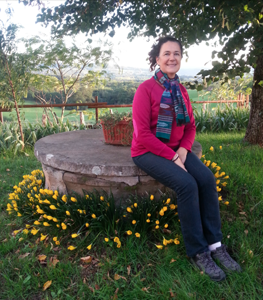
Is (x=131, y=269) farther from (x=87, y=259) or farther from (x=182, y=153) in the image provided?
(x=182, y=153)

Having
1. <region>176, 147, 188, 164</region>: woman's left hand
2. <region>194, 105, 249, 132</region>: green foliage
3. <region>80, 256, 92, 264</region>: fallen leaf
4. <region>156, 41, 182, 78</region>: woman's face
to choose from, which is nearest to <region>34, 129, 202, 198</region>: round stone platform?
<region>176, 147, 188, 164</region>: woman's left hand

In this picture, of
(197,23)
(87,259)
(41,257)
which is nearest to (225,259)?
(87,259)

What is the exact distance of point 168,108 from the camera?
211 centimetres

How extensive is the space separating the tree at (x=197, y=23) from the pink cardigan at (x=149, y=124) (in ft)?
5.05

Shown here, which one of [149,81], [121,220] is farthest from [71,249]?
[149,81]

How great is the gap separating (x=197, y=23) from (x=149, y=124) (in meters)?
2.37

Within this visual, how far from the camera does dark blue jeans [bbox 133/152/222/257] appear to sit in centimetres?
188

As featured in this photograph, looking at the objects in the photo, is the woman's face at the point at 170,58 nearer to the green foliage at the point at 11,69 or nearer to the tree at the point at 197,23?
the tree at the point at 197,23

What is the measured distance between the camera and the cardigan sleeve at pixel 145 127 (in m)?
2.03

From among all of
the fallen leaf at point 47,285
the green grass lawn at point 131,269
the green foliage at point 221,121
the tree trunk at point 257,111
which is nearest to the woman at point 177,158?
the green grass lawn at point 131,269

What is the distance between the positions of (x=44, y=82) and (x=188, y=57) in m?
5.35

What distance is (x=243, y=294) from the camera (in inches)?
67.1

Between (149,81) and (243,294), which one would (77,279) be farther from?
(149,81)

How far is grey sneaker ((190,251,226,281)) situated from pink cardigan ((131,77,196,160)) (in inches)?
28.5
